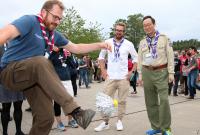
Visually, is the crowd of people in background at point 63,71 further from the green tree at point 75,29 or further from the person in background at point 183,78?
the green tree at point 75,29

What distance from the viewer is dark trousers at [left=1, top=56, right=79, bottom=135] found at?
12.5ft

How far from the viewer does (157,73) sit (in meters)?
6.36

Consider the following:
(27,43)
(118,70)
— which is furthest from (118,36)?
(27,43)

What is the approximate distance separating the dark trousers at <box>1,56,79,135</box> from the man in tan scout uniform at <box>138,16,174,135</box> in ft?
8.97

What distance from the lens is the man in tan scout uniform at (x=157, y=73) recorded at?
6262 millimetres

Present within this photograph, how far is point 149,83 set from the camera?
21.4 ft

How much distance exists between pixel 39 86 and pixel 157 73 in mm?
2884

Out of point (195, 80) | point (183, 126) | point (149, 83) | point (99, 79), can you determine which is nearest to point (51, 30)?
point (149, 83)

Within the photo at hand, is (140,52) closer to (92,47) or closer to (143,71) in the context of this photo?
(143,71)

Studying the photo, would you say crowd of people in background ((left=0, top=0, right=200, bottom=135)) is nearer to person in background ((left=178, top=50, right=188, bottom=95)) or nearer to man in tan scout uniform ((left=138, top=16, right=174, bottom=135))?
man in tan scout uniform ((left=138, top=16, right=174, bottom=135))

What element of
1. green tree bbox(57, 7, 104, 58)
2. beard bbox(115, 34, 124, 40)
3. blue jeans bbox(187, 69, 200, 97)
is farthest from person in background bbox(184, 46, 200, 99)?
green tree bbox(57, 7, 104, 58)

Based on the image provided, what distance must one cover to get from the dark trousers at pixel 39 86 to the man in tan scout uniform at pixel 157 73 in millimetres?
2734

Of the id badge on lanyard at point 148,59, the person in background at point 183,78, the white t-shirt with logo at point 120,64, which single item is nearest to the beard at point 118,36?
the white t-shirt with logo at point 120,64

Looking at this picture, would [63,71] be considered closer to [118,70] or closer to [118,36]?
[118,70]
